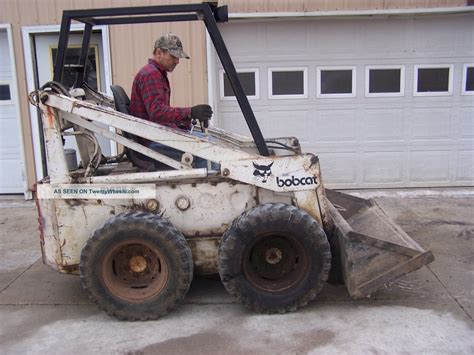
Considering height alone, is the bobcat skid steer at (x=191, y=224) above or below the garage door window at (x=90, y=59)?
below

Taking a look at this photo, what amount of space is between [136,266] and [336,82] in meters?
4.79

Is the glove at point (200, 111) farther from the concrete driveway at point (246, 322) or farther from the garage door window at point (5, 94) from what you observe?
the garage door window at point (5, 94)

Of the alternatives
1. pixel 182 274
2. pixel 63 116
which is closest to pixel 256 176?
pixel 182 274

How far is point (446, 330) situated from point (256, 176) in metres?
1.79

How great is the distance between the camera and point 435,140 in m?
7.84

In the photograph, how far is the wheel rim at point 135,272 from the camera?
12.9 ft

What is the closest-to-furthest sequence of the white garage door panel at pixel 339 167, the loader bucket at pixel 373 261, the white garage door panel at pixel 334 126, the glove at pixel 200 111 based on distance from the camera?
the loader bucket at pixel 373 261
the glove at pixel 200 111
the white garage door panel at pixel 334 126
the white garage door panel at pixel 339 167

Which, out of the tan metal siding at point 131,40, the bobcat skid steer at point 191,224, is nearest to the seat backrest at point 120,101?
the bobcat skid steer at point 191,224

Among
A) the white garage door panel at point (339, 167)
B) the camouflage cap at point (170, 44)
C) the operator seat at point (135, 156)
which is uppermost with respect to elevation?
the camouflage cap at point (170, 44)

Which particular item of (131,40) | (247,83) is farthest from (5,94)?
(247,83)

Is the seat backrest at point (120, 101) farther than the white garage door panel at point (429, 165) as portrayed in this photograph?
No

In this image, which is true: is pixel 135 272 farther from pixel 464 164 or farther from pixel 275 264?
pixel 464 164

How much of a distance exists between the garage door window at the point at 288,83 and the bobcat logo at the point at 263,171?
386 centimetres

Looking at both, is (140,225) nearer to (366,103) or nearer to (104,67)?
(104,67)
